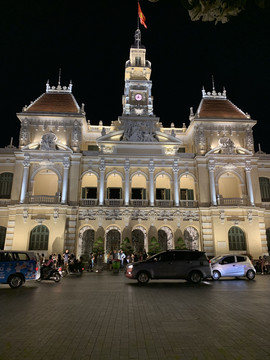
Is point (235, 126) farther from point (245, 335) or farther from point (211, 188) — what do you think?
point (245, 335)

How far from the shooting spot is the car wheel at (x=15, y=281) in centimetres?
1404

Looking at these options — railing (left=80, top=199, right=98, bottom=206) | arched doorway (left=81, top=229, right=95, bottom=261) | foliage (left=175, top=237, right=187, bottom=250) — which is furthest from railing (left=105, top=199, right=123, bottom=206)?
foliage (left=175, top=237, right=187, bottom=250)

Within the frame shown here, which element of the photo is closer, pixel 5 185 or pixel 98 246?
pixel 98 246

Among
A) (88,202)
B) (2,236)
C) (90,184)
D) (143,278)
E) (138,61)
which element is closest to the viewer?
(143,278)

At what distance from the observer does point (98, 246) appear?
91.6ft

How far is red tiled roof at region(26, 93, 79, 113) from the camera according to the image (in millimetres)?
34219

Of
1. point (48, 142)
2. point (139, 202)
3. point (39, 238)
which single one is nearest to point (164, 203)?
point (139, 202)

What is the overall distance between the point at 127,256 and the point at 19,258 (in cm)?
1427

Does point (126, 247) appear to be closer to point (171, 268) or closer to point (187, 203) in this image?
point (187, 203)

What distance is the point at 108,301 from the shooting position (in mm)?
10047

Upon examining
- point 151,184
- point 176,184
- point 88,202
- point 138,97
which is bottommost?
point 88,202

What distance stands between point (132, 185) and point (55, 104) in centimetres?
1429

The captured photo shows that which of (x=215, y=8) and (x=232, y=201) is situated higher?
(x=232, y=201)

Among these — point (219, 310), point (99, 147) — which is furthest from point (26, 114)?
point (219, 310)
